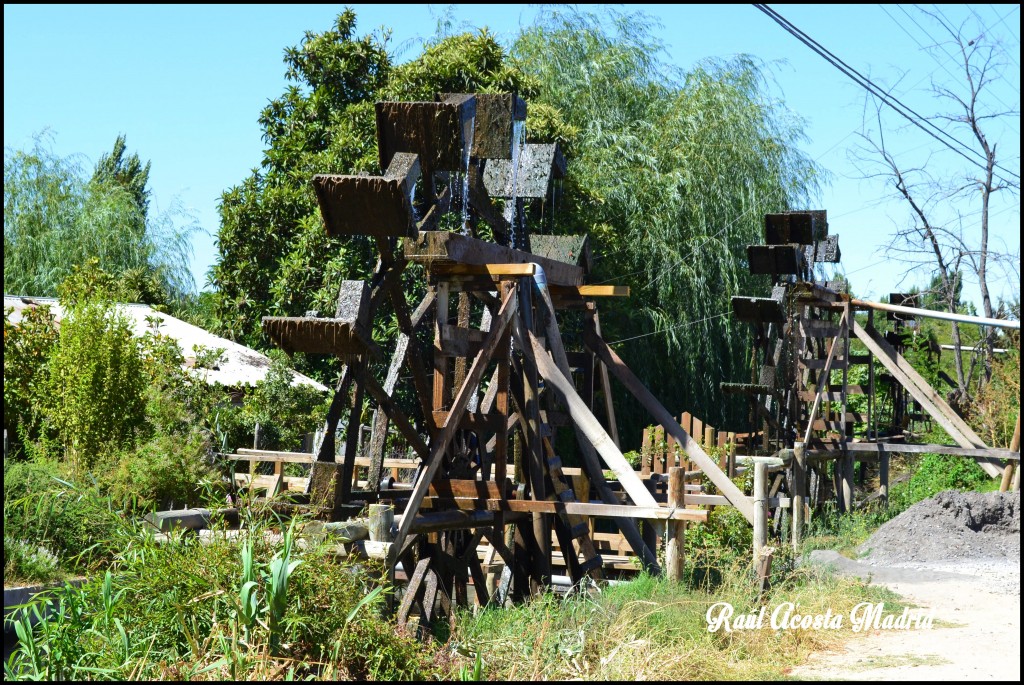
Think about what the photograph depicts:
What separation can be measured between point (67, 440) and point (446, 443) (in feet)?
18.1

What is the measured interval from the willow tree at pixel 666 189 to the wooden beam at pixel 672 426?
852cm

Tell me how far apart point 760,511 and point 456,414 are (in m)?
2.48

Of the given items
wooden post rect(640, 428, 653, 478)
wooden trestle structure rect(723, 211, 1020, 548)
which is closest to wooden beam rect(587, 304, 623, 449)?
wooden post rect(640, 428, 653, 478)

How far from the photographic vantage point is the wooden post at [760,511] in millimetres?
7949

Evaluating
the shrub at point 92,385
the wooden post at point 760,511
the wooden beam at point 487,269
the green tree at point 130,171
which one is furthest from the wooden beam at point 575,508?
the green tree at point 130,171

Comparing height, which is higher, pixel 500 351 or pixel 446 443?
pixel 500 351

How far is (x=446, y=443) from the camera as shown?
7.47 m

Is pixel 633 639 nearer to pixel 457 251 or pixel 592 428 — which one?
pixel 592 428

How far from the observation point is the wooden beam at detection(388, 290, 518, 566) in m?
6.93

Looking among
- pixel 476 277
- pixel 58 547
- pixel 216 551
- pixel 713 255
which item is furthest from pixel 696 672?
pixel 713 255

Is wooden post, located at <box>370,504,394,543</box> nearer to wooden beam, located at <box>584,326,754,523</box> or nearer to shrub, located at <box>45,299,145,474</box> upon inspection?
wooden beam, located at <box>584,326,754,523</box>

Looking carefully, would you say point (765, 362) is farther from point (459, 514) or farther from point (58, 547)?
point (58, 547)

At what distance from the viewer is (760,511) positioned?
803 centimetres

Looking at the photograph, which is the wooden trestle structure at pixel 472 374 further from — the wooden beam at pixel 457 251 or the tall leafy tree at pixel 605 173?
the tall leafy tree at pixel 605 173
